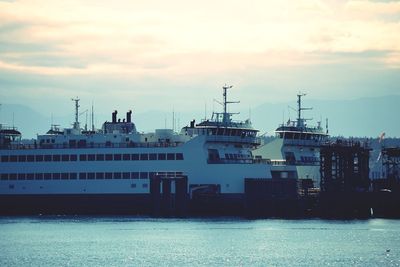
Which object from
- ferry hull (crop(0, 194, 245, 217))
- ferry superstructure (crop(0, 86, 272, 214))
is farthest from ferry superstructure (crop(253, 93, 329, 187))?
ferry hull (crop(0, 194, 245, 217))

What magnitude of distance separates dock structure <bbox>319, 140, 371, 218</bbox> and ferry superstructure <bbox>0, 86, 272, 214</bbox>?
625 cm

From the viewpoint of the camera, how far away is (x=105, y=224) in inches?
4771

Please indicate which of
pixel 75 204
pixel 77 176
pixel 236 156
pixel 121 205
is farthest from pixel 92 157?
pixel 236 156

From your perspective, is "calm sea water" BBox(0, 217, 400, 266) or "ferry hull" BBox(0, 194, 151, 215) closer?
"calm sea water" BBox(0, 217, 400, 266)

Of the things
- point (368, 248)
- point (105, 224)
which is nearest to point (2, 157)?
point (105, 224)

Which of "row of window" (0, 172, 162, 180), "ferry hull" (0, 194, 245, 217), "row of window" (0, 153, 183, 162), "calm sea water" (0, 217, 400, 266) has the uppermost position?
"row of window" (0, 153, 183, 162)

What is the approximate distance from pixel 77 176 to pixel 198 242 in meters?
39.0

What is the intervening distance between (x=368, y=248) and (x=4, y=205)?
56454mm

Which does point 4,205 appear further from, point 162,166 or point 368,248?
point 368,248

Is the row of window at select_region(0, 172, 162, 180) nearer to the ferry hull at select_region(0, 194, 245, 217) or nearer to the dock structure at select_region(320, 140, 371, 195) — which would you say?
the ferry hull at select_region(0, 194, 245, 217)

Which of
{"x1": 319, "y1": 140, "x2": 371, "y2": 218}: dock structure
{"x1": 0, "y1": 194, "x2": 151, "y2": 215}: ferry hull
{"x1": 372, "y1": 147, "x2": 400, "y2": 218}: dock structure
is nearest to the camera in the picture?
{"x1": 372, "y1": 147, "x2": 400, "y2": 218}: dock structure

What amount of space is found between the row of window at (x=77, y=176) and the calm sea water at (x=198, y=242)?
6879 mm

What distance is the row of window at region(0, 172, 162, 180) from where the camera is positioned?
442ft

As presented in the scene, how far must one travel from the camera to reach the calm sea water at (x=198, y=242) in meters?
88.5
